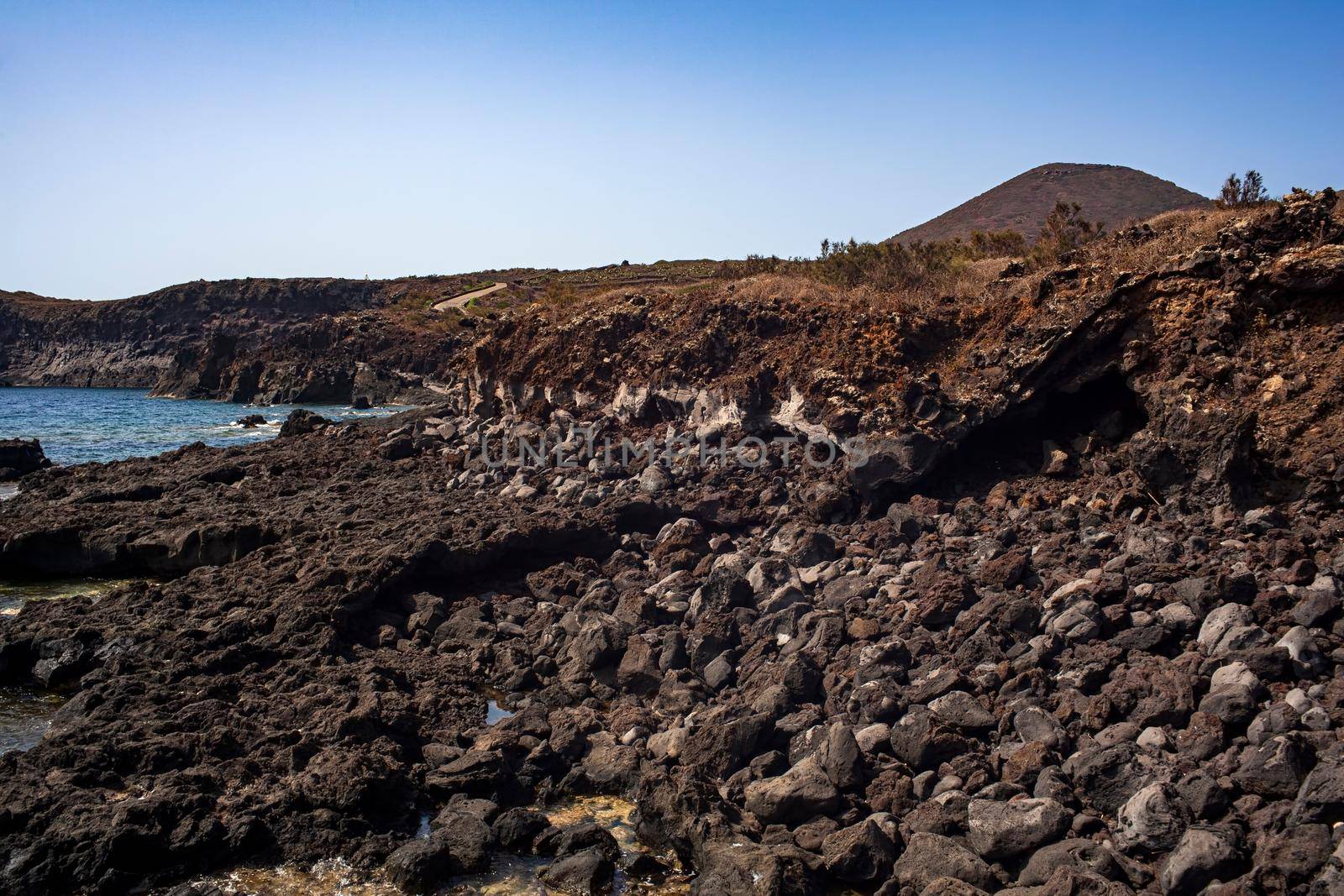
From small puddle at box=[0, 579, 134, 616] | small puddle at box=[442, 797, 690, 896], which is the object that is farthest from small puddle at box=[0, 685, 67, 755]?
small puddle at box=[442, 797, 690, 896]

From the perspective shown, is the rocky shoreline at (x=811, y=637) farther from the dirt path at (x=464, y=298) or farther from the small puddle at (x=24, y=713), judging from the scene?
the dirt path at (x=464, y=298)

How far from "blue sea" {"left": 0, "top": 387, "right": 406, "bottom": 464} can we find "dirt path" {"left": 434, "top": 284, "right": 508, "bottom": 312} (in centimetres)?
1767

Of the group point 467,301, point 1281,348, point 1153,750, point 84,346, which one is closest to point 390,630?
point 1153,750

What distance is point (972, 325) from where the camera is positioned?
2270cm

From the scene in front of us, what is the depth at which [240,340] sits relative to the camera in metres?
98.7

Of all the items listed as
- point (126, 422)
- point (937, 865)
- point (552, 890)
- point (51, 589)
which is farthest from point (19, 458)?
point (937, 865)

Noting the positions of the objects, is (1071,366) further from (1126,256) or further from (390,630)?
(390,630)

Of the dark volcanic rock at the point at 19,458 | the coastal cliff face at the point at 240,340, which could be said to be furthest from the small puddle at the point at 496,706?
the coastal cliff face at the point at 240,340

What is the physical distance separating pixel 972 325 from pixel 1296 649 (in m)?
12.7

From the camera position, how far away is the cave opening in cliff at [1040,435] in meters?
19.1

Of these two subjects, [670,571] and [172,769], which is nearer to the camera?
[172,769]

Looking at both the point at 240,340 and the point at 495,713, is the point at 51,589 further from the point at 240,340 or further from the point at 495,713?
the point at 240,340

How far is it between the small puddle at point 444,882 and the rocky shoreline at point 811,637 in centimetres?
20

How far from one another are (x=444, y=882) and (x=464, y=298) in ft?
267
